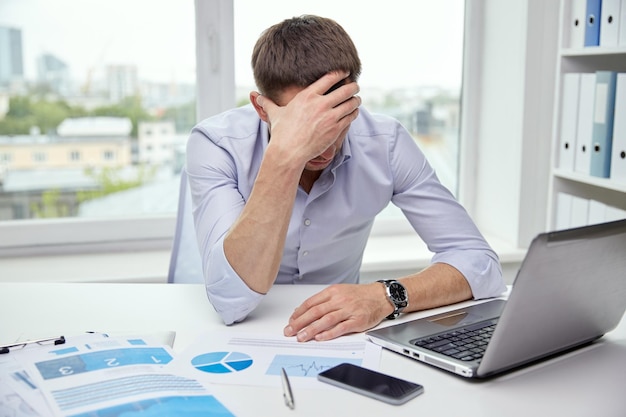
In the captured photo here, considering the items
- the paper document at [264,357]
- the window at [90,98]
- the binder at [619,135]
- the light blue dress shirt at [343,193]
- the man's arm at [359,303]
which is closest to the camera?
the paper document at [264,357]

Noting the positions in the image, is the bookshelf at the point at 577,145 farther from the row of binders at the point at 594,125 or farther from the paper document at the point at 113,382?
the paper document at the point at 113,382

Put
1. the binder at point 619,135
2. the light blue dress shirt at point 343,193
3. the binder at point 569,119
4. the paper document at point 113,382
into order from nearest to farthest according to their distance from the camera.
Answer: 1. the paper document at point 113,382
2. the light blue dress shirt at point 343,193
3. the binder at point 619,135
4. the binder at point 569,119

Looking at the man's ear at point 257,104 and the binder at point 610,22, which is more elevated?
the binder at point 610,22

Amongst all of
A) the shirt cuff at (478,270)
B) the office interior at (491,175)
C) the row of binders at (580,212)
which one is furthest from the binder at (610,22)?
the shirt cuff at (478,270)

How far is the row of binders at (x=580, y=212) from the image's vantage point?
2.07m

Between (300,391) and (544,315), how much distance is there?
36 cm

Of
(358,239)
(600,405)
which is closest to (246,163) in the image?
(358,239)

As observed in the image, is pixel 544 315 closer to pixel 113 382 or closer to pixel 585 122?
pixel 113 382

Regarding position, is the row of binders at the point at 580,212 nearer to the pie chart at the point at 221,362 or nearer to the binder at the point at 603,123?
the binder at the point at 603,123

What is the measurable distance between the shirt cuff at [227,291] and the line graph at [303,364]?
19cm

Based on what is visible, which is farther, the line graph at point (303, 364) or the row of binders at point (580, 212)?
the row of binders at point (580, 212)

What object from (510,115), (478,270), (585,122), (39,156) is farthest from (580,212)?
(39,156)

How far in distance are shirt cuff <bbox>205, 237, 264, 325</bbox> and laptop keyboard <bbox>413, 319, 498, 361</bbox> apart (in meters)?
0.32

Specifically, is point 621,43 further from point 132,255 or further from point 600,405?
point 132,255
